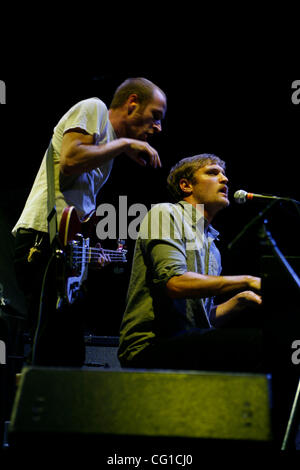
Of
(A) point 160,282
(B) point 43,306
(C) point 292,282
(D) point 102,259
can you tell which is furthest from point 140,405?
(D) point 102,259

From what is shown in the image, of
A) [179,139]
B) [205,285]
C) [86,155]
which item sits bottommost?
[205,285]

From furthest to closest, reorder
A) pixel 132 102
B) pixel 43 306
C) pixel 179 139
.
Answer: pixel 179 139 < pixel 132 102 < pixel 43 306

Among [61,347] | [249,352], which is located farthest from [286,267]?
[61,347]

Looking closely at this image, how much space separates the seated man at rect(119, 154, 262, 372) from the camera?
169 cm

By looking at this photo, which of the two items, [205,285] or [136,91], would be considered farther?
[136,91]

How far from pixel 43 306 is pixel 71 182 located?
2.23 ft

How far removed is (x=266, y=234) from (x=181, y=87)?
2.97 m

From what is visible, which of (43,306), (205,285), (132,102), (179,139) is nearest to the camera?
(205,285)

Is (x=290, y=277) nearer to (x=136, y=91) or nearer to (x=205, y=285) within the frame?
(x=205, y=285)

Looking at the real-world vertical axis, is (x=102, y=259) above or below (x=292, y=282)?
below

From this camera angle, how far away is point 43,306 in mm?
2205

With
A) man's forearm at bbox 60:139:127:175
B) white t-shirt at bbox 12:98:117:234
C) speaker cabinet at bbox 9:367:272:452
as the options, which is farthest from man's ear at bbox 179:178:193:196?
speaker cabinet at bbox 9:367:272:452

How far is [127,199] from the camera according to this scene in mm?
4773
